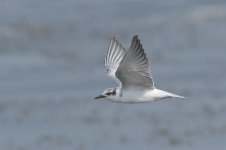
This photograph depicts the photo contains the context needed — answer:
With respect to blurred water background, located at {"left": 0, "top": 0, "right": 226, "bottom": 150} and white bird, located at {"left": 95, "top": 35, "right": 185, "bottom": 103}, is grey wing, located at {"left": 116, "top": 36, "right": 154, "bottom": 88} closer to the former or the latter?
white bird, located at {"left": 95, "top": 35, "right": 185, "bottom": 103}

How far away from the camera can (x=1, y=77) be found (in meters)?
27.6

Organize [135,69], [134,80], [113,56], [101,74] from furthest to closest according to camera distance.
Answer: [101,74] → [113,56] → [134,80] → [135,69]

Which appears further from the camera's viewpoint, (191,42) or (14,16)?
(14,16)

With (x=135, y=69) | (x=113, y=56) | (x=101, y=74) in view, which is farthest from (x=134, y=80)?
(x=101, y=74)

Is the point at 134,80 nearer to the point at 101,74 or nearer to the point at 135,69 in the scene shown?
the point at 135,69

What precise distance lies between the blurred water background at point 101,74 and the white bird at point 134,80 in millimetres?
8304

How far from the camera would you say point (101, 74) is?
27.2 meters

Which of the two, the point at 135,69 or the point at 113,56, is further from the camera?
the point at 113,56

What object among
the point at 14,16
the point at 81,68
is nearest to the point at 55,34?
the point at 14,16

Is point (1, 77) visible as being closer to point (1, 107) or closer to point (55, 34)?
point (1, 107)

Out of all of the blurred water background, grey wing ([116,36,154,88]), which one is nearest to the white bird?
grey wing ([116,36,154,88])

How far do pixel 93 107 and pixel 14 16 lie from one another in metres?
12.9

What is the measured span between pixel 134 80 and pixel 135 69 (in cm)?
26

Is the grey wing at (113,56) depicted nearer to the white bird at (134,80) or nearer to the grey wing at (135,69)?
the white bird at (134,80)
